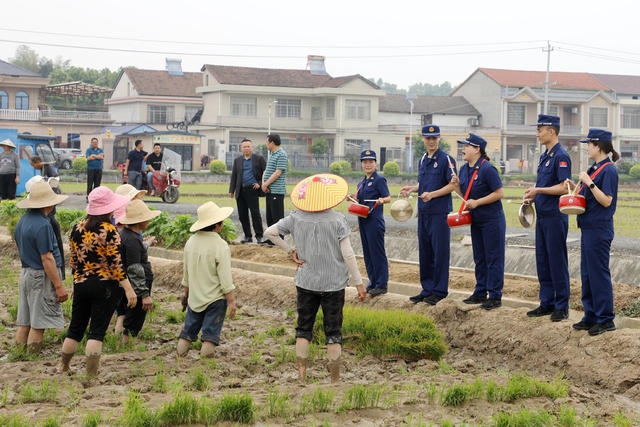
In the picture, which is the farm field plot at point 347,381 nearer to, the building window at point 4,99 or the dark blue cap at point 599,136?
the dark blue cap at point 599,136

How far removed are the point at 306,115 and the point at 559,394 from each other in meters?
62.2

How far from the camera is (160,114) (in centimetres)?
6962

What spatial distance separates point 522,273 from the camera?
1294 cm

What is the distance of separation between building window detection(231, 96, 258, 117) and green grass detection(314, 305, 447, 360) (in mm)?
57612

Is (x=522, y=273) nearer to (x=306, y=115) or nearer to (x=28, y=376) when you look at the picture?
(x=28, y=376)

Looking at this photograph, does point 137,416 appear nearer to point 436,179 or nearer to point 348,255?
point 348,255

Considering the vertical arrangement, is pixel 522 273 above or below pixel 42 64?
below

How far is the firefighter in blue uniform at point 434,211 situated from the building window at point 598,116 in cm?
6868

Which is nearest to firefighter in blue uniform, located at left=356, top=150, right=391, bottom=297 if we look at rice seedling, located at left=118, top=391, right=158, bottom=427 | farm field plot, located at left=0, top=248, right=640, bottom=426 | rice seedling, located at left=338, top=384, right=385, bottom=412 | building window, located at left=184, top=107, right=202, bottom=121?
farm field plot, located at left=0, top=248, right=640, bottom=426

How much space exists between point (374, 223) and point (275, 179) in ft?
12.6

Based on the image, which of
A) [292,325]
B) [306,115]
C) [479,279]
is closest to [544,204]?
[479,279]

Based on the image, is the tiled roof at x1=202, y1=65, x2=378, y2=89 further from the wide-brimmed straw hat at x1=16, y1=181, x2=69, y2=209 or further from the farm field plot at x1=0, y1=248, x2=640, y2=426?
the wide-brimmed straw hat at x1=16, y1=181, x2=69, y2=209

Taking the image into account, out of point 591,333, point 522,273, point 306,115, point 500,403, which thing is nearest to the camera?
point 500,403

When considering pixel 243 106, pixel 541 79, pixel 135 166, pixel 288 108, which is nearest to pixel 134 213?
pixel 135 166
